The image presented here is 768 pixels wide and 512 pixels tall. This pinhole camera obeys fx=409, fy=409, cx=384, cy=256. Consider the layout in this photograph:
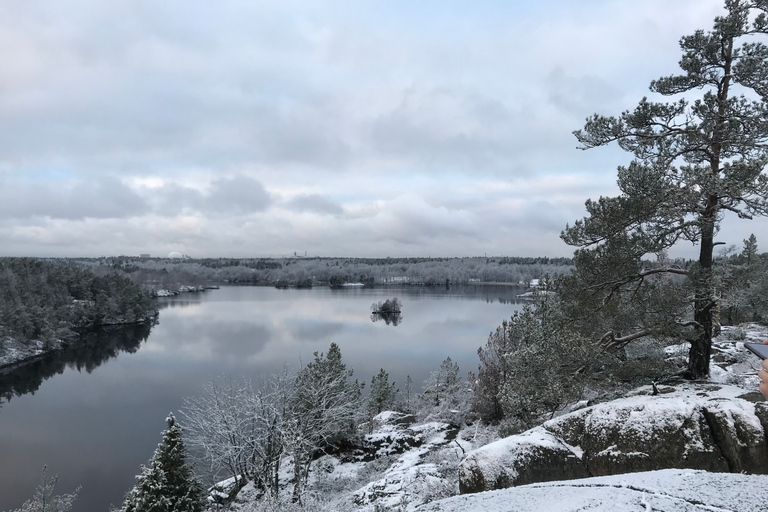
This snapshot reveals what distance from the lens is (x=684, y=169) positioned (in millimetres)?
7570

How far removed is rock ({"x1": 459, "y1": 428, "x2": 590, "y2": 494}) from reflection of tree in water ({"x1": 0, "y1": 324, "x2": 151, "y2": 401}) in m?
42.5

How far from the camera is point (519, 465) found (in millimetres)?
5922

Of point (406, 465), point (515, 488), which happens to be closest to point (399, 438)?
point (406, 465)

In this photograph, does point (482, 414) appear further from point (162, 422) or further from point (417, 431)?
point (162, 422)

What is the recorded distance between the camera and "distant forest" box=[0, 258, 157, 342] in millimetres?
49287

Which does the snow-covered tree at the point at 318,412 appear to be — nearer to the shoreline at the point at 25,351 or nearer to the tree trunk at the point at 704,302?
the tree trunk at the point at 704,302

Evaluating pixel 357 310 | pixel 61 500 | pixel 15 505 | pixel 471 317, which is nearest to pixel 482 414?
pixel 61 500

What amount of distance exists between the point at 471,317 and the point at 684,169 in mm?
59585

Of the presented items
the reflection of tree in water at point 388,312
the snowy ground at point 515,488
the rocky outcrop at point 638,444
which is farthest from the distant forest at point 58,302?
the rocky outcrop at point 638,444

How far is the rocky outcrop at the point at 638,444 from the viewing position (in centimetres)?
542

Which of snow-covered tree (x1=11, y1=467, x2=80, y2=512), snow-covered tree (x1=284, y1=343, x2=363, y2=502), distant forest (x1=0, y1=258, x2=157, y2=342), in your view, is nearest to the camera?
snow-covered tree (x1=11, y1=467, x2=80, y2=512)

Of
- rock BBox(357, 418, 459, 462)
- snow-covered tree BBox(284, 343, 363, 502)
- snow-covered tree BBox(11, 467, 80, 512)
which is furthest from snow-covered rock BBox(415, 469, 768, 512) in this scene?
snow-covered tree BBox(11, 467, 80, 512)

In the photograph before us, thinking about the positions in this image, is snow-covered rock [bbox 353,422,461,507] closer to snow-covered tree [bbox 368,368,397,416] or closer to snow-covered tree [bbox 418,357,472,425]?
snow-covered tree [bbox 418,357,472,425]

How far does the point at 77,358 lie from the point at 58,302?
2018 cm
